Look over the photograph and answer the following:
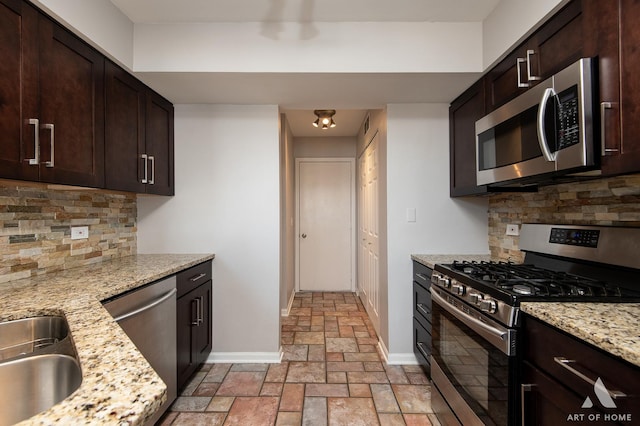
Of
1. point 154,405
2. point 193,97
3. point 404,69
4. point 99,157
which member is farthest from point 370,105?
point 154,405

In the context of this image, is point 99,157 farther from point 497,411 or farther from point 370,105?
point 497,411

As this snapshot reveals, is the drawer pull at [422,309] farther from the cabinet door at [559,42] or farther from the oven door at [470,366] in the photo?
the cabinet door at [559,42]

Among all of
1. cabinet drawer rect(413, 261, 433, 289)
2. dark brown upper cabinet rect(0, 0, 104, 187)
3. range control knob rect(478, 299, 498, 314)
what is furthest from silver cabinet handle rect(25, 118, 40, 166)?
cabinet drawer rect(413, 261, 433, 289)

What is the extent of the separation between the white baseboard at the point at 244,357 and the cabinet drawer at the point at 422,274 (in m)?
1.29

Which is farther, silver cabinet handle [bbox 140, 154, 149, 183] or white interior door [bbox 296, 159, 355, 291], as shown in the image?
white interior door [bbox 296, 159, 355, 291]

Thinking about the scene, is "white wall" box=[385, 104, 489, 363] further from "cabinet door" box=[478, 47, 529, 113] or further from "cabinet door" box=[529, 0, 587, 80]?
"cabinet door" box=[529, 0, 587, 80]

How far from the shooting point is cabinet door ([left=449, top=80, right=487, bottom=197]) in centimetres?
215

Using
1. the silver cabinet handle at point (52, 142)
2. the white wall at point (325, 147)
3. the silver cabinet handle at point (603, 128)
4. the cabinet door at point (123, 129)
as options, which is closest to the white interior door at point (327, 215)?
the white wall at point (325, 147)

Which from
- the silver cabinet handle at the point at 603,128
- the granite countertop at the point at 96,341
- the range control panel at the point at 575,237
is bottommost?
the granite countertop at the point at 96,341

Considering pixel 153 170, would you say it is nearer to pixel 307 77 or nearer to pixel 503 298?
pixel 307 77

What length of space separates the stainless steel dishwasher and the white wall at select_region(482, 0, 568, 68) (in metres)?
2.37

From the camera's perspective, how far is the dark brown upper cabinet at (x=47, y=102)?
1292 mm

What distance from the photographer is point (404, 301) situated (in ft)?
8.49

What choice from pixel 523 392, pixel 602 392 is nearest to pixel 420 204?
pixel 523 392
